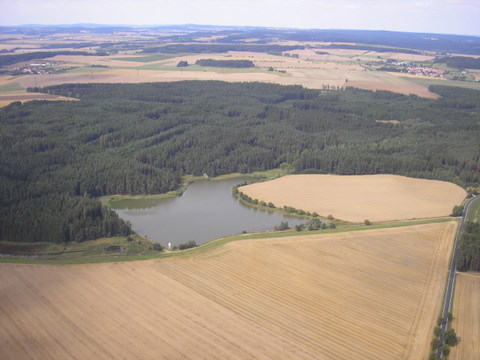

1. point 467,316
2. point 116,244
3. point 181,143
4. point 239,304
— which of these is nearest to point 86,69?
point 181,143

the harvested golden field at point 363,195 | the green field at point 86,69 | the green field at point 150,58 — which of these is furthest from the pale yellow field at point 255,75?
the harvested golden field at point 363,195

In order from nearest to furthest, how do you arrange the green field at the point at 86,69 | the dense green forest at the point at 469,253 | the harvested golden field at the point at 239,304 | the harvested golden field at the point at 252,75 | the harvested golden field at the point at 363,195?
the harvested golden field at the point at 239,304 → the dense green forest at the point at 469,253 → the harvested golden field at the point at 363,195 → the harvested golden field at the point at 252,75 → the green field at the point at 86,69

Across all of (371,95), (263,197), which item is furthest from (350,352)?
(371,95)

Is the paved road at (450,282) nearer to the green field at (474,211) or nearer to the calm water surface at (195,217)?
the green field at (474,211)

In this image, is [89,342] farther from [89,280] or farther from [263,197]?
[263,197]

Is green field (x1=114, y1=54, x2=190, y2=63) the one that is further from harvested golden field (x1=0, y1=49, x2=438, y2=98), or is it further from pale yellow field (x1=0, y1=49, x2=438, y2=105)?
pale yellow field (x1=0, y1=49, x2=438, y2=105)

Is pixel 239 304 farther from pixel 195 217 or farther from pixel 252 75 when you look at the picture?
pixel 252 75
